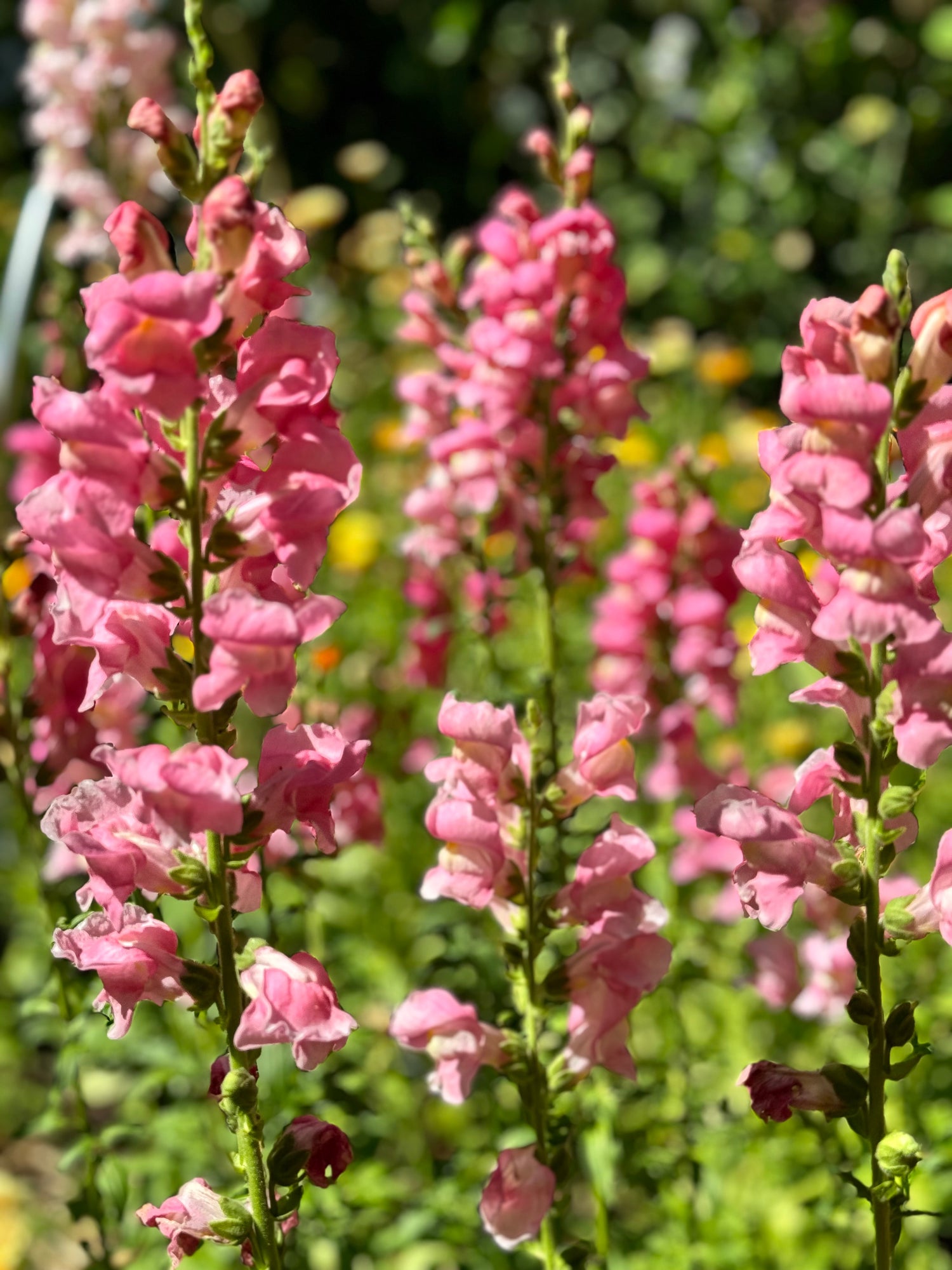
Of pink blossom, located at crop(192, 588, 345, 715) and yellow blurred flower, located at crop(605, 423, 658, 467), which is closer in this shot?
pink blossom, located at crop(192, 588, 345, 715)

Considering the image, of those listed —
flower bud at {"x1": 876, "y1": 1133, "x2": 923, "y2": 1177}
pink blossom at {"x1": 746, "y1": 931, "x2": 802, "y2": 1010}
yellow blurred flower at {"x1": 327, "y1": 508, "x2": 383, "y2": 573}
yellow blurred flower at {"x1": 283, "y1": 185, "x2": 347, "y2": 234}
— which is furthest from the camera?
yellow blurred flower at {"x1": 283, "y1": 185, "x2": 347, "y2": 234}

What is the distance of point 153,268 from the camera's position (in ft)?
3.65

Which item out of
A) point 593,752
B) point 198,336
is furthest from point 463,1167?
point 198,336

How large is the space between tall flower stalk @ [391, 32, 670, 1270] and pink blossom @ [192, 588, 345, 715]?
0.58ft

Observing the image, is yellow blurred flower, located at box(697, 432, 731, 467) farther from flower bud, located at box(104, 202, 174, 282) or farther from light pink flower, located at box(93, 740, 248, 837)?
light pink flower, located at box(93, 740, 248, 837)

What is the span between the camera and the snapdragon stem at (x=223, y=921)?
110 centimetres

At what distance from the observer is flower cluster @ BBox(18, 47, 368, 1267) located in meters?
1.04

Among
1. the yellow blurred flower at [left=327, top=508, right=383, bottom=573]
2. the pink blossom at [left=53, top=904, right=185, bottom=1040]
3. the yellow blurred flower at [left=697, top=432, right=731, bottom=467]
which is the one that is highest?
the yellow blurred flower at [left=697, top=432, right=731, bottom=467]

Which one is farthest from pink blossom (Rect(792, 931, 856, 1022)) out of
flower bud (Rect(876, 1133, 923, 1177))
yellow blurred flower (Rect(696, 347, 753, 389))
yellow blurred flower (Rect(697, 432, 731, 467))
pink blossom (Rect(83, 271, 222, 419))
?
yellow blurred flower (Rect(696, 347, 753, 389))

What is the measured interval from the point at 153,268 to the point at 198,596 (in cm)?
29

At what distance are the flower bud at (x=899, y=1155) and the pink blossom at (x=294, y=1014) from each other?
0.48 meters

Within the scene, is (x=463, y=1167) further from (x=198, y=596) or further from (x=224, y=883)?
(x=198, y=596)

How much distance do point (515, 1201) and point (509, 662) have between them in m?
2.75

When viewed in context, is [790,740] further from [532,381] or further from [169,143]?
[169,143]
